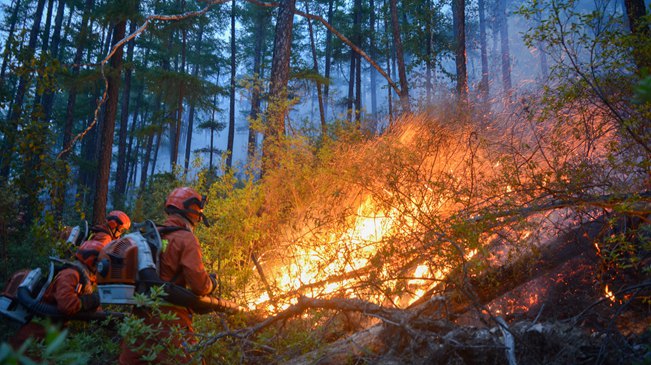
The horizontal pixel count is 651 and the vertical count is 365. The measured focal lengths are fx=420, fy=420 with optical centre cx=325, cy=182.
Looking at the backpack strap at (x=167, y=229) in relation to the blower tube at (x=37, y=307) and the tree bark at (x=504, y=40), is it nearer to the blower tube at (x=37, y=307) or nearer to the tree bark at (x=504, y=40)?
the blower tube at (x=37, y=307)

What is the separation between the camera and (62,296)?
5.00 metres

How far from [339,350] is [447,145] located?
4815 mm

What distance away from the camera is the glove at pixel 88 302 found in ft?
16.8

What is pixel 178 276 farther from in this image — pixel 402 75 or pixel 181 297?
pixel 402 75

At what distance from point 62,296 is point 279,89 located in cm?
662

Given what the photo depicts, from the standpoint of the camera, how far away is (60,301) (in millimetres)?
4980

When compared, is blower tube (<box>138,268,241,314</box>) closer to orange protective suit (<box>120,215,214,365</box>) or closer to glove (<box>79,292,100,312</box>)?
orange protective suit (<box>120,215,214,365</box>)

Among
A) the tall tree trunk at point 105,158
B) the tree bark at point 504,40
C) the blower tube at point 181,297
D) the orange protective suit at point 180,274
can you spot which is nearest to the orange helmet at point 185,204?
the orange protective suit at point 180,274

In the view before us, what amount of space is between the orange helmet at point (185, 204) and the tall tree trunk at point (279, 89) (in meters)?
4.08

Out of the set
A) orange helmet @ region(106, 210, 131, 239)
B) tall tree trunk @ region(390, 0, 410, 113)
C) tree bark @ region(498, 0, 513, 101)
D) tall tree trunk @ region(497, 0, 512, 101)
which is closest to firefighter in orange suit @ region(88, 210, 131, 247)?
orange helmet @ region(106, 210, 131, 239)

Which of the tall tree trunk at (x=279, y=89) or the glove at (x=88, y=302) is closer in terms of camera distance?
the glove at (x=88, y=302)

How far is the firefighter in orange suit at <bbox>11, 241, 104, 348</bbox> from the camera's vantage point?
16.4 feet

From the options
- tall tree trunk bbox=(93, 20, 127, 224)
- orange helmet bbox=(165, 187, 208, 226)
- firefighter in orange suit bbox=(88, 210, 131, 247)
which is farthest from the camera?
tall tree trunk bbox=(93, 20, 127, 224)

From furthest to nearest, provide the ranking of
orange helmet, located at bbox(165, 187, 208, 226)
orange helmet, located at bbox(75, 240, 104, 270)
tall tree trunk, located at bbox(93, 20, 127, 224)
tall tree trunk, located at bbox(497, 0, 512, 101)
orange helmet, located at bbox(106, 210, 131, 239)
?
tall tree trunk, located at bbox(497, 0, 512, 101)
tall tree trunk, located at bbox(93, 20, 127, 224)
orange helmet, located at bbox(106, 210, 131, 239)
orange helmet, located at bbox(75, 240, 104, 270)
orange helmet, located at bbox(165, 187, 208, 226)
